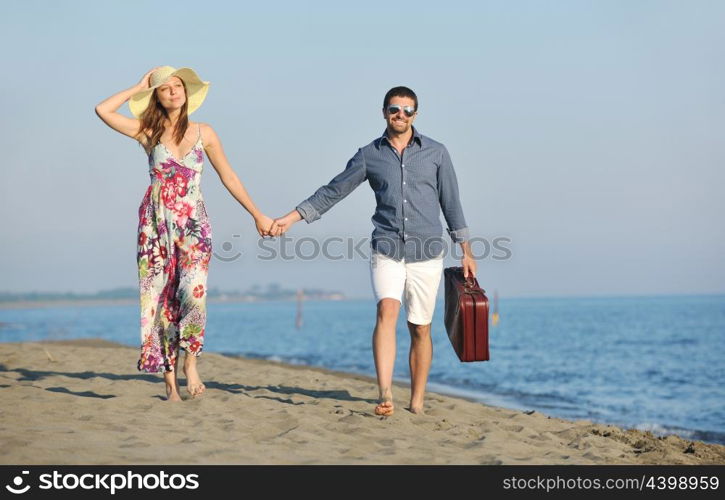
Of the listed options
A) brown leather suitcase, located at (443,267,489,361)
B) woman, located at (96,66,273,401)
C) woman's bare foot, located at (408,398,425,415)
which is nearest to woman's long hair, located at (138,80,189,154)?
woman, located at (96,66,273,401)

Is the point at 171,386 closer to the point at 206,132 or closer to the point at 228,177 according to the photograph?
the point at 228,177

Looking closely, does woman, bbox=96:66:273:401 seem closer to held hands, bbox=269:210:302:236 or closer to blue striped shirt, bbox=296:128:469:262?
held hands, bbox=269:210:302:236

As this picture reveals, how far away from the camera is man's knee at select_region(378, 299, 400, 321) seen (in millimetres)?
6008

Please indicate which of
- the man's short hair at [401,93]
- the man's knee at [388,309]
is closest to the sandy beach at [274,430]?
the man's knee at [388,309]

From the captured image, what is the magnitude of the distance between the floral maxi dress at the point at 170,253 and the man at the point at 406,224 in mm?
1102

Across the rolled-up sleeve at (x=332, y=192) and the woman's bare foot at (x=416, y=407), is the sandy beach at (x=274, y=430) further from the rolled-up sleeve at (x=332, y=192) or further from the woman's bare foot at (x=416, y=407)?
the rolled-up sleeve at (x=332, y=192)

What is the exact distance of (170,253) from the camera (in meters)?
6.09

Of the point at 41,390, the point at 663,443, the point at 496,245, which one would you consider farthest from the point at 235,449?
the point at 496,245

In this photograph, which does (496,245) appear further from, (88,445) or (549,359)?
(549,359)

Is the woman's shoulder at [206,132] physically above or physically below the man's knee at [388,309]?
above

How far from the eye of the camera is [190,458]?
14.1ft

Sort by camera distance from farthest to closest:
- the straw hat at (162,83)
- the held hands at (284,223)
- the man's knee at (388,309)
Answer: the held hands at (284,223), the straw hat at (162,83), the man's knee at (388,309)

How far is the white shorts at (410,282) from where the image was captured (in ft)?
19.9
